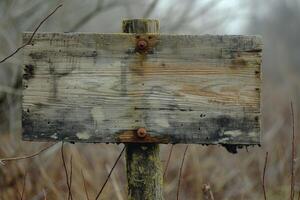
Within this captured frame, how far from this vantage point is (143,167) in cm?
287

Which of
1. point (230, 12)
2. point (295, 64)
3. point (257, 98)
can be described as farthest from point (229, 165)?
point (295, 64)

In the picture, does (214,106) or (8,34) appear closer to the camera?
(214,106)

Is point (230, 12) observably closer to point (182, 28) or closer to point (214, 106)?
point (182, 28)

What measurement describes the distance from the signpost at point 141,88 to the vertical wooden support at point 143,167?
127mm

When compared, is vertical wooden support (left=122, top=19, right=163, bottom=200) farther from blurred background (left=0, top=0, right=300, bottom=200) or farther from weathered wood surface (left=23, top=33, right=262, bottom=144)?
blurred background (left=0, top=0, right=300, bottom=200)

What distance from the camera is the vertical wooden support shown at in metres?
2.87

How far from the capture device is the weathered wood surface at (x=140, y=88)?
2.74 m

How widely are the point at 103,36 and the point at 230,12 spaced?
24.1ft

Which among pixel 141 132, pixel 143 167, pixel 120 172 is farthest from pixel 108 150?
pixel 141 132

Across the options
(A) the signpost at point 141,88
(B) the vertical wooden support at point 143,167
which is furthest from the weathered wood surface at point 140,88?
(B) the vertical wooden support at point 143,167

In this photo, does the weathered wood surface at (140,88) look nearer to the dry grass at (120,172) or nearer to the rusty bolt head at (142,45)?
the rusty bolt head at (142,45)

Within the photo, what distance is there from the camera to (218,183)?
7824 millimetres

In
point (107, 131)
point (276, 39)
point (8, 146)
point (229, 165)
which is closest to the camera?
point (107, 131)

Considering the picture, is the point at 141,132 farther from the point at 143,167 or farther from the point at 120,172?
the point at 120,172
